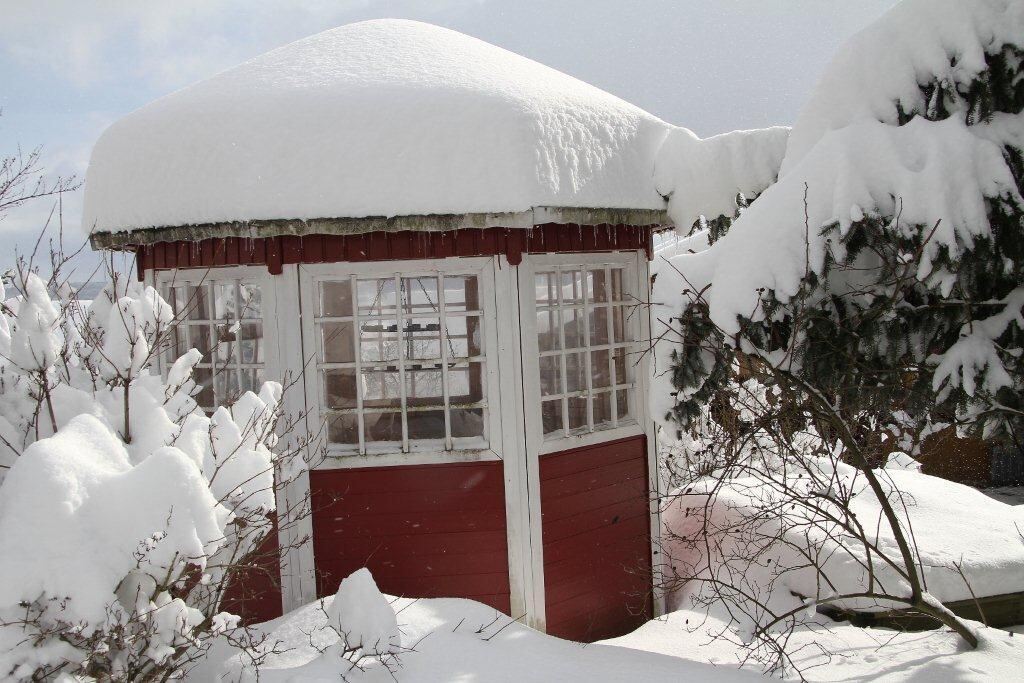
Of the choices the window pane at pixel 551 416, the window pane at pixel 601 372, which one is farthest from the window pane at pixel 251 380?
the window pane at pixel 601 372

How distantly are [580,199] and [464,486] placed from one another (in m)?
2.21

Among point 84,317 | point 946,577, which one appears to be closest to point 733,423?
point 946,577

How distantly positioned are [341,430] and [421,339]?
2280 mm

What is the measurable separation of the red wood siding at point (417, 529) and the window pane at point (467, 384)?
165cm

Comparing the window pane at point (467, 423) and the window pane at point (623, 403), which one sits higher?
the window pane at point (623, 403)

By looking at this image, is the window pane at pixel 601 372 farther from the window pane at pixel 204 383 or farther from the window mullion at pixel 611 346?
the window pane at pixel 204 383

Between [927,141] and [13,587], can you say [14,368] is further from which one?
[927,141]

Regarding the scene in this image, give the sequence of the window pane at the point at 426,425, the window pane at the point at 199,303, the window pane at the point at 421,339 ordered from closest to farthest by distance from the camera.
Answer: the window pane at the point at 199,303 → the window pane at the point at 426,425 → the window pane at the point at 421,339

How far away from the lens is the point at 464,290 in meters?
8.26

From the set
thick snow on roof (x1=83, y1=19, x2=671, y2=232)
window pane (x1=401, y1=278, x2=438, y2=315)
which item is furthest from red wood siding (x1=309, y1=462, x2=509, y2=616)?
window pane (x1=401, y1=278, x2=438, y2=315)

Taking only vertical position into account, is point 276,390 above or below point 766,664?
above

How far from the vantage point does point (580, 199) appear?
591 cm

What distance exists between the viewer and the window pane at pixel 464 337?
7941 millimetres

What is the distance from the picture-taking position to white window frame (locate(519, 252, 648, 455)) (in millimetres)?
6109
